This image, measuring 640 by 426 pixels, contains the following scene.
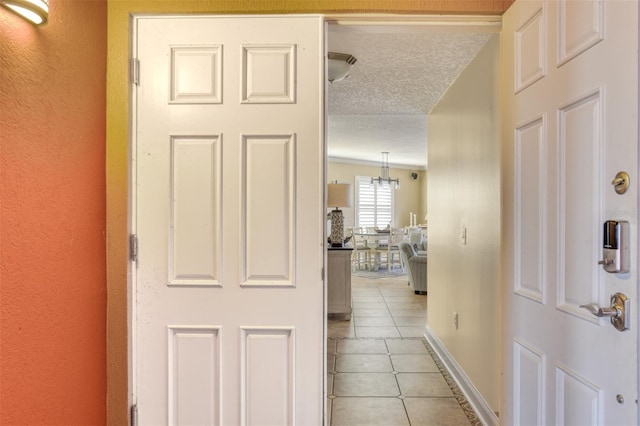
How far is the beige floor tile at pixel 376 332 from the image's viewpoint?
345 cm

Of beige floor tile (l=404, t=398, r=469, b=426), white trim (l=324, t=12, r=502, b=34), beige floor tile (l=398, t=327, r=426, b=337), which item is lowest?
beige floor tile (l=398, t=327, r=426, b=337)

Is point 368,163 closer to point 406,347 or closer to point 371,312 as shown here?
point 371,312

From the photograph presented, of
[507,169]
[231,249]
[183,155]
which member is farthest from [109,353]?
[507,169]

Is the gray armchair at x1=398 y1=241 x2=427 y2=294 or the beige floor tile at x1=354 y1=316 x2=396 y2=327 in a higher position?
the gray armchair at x1=398 y1=241 x2=427 y2=294

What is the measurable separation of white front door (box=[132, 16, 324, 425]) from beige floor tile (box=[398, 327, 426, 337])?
2.30m

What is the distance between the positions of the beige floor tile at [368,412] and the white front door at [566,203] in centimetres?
86

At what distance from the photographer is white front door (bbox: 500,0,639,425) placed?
0.87m

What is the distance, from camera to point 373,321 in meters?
3.93

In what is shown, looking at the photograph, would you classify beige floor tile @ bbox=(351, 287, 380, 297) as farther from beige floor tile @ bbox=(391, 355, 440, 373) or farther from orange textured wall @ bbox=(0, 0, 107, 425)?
orange textured wall @ bbox=(0, 0, 107, 425)

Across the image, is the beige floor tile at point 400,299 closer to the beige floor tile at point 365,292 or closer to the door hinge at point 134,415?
the beige floor tile at point 365,292

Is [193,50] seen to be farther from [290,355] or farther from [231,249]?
[290,355]

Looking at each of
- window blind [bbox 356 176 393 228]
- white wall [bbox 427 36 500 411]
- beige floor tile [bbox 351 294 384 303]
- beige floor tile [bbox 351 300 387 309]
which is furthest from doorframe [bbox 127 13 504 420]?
window blind [bbox 356 176 393 228]

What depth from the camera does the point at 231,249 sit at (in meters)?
1.41

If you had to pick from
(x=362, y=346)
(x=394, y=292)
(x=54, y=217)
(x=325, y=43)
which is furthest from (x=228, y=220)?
(x=394, y=292)
